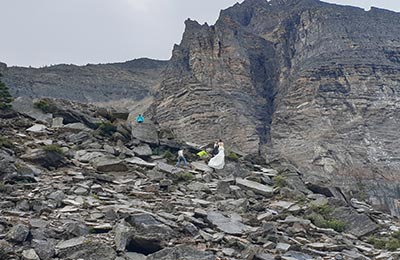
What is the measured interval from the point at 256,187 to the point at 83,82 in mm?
105900

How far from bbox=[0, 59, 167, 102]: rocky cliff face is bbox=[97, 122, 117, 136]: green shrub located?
86128 millimetres

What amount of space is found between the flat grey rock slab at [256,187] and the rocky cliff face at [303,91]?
4889 centimetres

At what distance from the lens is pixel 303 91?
8669 centimetres

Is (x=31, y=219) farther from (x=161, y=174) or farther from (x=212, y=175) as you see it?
(x=212, y=175)

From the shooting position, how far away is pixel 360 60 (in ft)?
289

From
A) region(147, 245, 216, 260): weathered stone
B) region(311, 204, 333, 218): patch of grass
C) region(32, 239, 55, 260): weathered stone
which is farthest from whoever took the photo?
region(311, 204, 333, 218): patch of grass

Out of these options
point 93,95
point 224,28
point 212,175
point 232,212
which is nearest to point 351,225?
point 232,212

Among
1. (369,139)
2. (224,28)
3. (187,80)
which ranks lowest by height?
(369,139)

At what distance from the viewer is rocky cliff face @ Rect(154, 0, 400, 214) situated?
76188 millimetres

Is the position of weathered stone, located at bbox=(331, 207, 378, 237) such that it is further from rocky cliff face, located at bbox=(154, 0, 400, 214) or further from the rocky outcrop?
rocky cliff face, located at bbox=(154, 0, 400, 214)

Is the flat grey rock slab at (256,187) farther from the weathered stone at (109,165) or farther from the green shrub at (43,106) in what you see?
the green shrub at (43,106)

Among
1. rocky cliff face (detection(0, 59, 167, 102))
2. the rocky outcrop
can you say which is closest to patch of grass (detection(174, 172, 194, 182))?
the rocky outcrop

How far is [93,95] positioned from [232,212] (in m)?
106

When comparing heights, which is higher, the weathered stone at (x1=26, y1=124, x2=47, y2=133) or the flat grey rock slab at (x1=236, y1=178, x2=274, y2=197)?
the weathered stone at (x1=26, y1=124, x2=47, y2=133)
